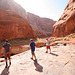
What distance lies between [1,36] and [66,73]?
2064 cm

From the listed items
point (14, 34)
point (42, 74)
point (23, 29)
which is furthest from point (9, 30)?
point (42, 74)

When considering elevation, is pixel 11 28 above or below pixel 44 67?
above

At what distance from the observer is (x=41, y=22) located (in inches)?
3250

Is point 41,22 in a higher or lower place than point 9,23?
higher

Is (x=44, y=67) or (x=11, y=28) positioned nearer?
(x=44, y=67)

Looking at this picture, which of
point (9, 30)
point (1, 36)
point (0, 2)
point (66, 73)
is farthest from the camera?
point (0, 2)

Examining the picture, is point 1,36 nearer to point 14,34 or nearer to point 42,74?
point 14,34

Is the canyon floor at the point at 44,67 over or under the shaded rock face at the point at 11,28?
under

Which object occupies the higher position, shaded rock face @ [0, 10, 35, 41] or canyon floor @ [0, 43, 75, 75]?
shaded rock face @ [0, 10, 35, 41]

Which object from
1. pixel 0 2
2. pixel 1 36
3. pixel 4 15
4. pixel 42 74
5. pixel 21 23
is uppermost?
pixel 0 2

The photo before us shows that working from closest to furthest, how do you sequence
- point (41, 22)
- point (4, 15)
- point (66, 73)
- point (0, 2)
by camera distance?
point (66, 73) < point (4, 15) < point (0, 2) < point (41, 22)

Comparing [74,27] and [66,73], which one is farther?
[74,27]

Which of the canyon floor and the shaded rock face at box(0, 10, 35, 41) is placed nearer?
the canyon floor

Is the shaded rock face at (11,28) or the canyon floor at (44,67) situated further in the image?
the shaded rock face at (11,28)
